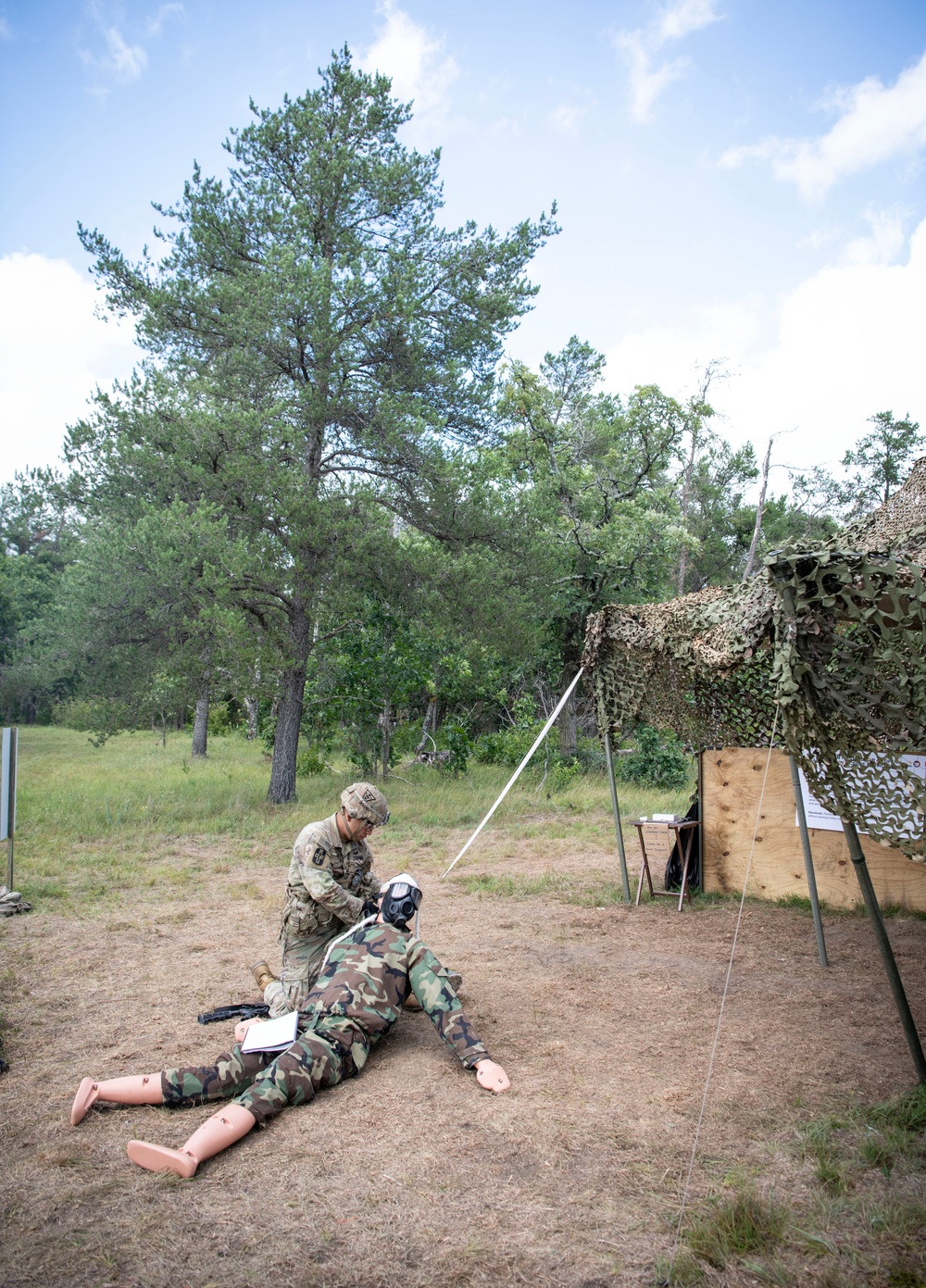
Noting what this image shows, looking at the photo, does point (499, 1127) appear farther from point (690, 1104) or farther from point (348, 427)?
point (348, 427)

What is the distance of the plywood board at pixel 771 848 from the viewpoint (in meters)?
6.78

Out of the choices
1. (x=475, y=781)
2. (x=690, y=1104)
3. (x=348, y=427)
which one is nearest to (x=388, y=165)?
(x=348, y=427)

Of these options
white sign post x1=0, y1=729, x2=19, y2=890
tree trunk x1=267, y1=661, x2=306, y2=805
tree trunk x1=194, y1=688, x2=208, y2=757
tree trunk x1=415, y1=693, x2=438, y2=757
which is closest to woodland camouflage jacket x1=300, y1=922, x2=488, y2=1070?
white sign post x1=0, y1=729, x2=19, y2=890

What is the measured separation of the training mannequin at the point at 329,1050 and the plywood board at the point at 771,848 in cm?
402

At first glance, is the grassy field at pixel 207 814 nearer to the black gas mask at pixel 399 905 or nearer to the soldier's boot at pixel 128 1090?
the soldier's boot at pixel 128 1090

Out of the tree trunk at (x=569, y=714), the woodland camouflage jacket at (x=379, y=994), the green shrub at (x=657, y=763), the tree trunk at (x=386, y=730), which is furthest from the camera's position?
the tree trunk at (x=569, y=714)

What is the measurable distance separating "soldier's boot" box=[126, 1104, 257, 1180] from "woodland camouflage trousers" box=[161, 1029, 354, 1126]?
0.30 feet

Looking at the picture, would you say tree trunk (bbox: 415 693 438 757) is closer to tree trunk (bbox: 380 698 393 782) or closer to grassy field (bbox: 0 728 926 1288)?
tree trunk (bbox: 380 698 393 782)

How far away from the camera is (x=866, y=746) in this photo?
353cm

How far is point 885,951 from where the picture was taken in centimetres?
357

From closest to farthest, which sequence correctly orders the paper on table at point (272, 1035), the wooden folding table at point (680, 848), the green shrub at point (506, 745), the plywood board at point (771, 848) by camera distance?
the paper on table at point (272, 1035) → the plywood board at point (771, 848) → the wooden folding table at point (680, 848) → the green shrub at point (506, 745)

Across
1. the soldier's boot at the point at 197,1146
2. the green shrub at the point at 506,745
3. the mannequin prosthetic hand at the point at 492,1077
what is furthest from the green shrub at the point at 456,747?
the soldier's boot at the point at 197,1146

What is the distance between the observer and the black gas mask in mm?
4371

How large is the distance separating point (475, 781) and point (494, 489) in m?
5.65
